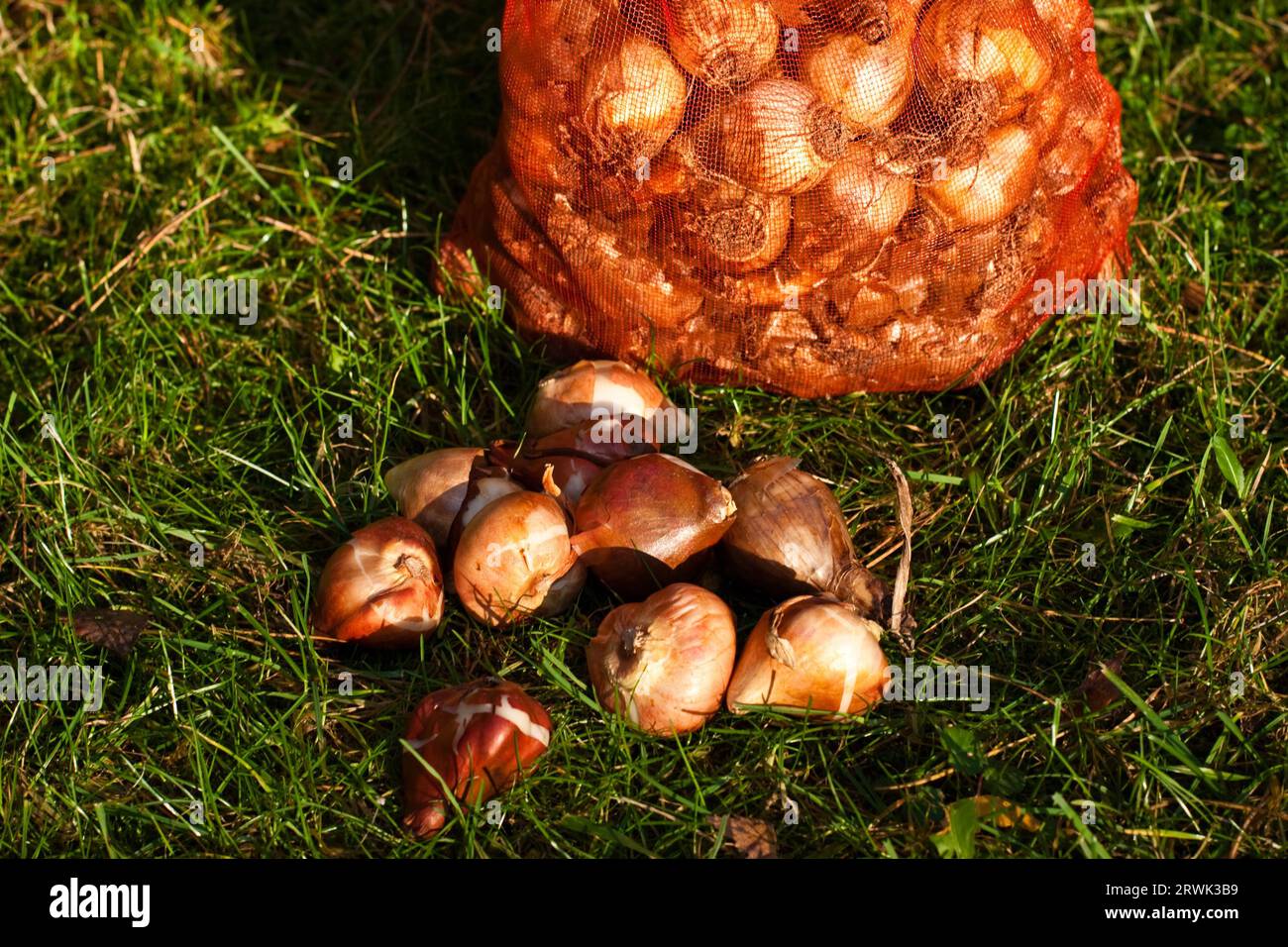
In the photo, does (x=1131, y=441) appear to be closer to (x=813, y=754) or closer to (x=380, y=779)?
(x=813, y=754)

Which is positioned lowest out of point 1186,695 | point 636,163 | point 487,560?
point 1186,695

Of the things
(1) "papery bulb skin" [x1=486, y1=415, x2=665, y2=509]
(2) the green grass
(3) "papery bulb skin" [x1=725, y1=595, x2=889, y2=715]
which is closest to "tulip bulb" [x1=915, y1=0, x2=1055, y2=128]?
(2) the green grass

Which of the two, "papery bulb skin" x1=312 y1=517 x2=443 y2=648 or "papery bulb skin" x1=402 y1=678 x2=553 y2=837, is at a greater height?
"papery bulb skin" x1=312 y1=517 x2=443 y2=648

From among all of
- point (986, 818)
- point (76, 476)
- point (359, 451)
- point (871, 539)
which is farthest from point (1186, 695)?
point (76, 476)

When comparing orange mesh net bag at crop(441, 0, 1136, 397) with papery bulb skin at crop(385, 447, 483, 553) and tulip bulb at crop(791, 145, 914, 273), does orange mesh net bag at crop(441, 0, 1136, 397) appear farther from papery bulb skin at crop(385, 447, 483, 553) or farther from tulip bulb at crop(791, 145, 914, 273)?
papery bulb skin at crop(385, 447, 483, 553)

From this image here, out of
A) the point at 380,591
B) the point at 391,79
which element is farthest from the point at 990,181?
the point at 391,79

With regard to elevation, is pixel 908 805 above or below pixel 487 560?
below

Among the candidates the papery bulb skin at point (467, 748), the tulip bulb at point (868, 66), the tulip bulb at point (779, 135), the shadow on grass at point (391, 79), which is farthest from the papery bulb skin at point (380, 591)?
the shadow on grass at point (391, 79)
